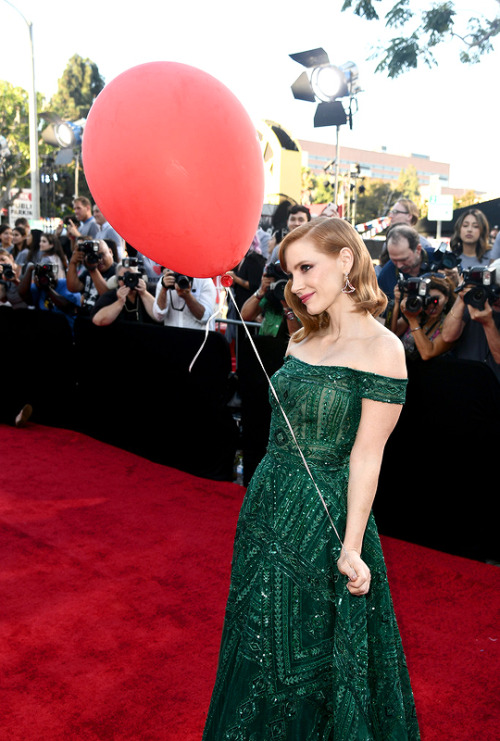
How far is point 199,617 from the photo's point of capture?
3.46 m

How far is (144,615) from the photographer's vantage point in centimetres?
348

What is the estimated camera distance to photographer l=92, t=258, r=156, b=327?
20.0 feet

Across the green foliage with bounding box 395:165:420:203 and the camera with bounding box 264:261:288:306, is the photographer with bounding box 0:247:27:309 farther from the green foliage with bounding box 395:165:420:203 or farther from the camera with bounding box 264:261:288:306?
the green foliage with bounding box 395:165:420:203

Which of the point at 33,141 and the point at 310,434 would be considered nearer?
the point at 310,434

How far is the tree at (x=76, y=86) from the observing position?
4475 centimetres

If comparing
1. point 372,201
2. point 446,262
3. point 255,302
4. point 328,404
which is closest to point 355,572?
point 328,404

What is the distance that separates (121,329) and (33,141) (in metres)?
13.6

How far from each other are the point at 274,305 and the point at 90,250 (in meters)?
2.25

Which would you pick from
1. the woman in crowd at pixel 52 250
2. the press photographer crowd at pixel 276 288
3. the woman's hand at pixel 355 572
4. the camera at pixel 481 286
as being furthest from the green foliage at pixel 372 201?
the woman's hand at pixel 355 572

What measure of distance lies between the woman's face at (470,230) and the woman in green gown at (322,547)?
3.47m

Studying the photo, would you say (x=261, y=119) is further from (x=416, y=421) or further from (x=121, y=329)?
(x=416, y=421)

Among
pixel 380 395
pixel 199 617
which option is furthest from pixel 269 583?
pixel 199 617

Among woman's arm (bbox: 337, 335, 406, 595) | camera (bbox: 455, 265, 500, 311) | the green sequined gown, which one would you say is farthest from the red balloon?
camera (bbox: 455, 265, 500, 311)

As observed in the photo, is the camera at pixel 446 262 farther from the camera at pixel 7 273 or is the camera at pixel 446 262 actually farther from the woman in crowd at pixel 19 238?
the woman in crowd at pixel 19 238
